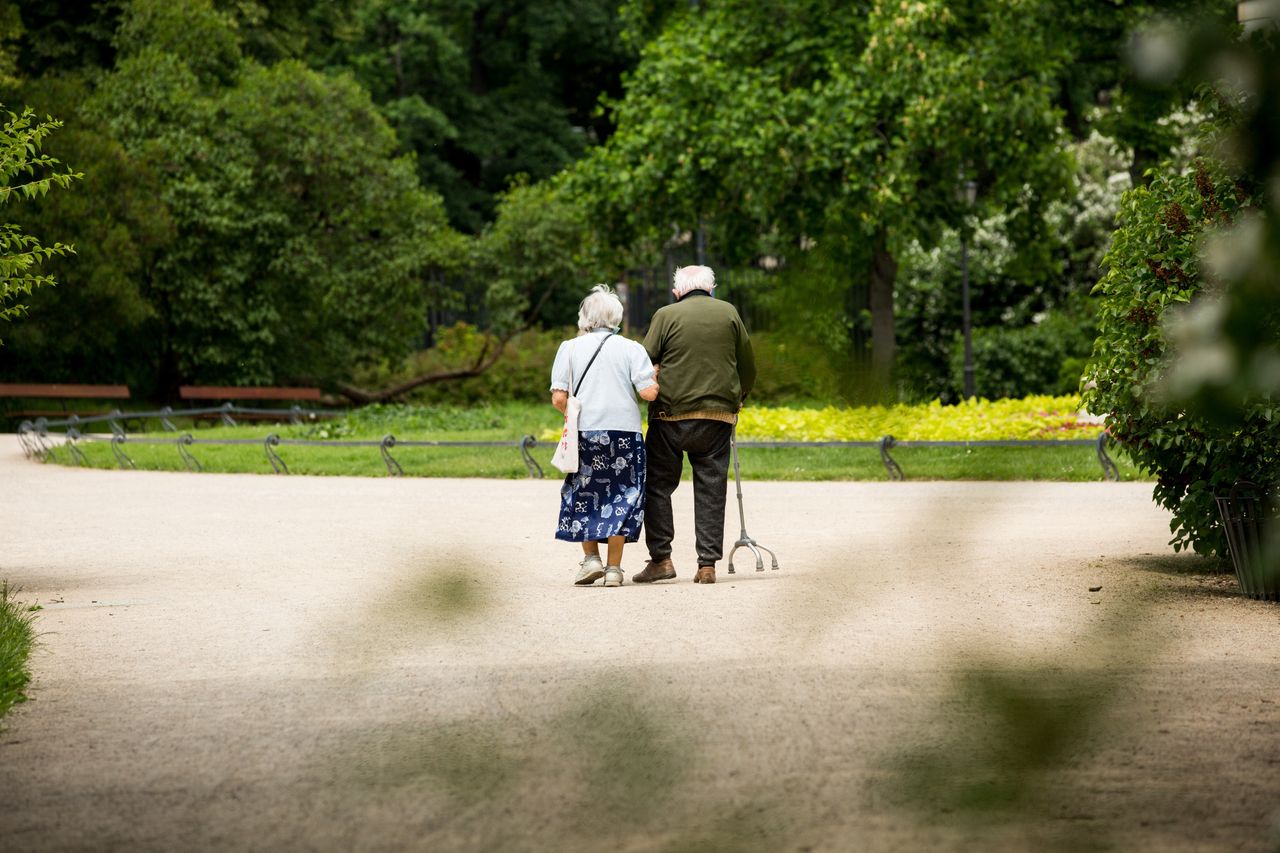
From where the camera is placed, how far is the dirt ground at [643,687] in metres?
0.94

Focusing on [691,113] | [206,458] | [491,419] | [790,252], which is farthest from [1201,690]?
[491,419]

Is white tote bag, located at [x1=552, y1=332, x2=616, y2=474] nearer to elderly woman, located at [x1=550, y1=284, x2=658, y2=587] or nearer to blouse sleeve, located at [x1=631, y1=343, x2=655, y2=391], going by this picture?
elderly woman, located at [x1=550, y1=284, x2=658, y2=587]

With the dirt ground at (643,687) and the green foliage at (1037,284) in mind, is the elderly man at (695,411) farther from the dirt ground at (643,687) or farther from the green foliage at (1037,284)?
the green foliage at (1037,284)

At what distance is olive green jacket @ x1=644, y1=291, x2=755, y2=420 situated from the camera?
8.62 meters

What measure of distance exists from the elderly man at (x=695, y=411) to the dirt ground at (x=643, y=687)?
31cm

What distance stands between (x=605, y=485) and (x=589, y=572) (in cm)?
50

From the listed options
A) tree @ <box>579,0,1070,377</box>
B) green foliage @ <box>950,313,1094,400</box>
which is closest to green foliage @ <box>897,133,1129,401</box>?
green foliage @ <box>950,313,1094,400</box>

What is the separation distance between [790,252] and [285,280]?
97.1ft

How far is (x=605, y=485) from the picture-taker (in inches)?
350

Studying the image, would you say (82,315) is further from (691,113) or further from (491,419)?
(691,113)

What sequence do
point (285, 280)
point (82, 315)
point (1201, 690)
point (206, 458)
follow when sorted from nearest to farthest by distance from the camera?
point (1201, 690)
point (206, 458)
point (82, 315)
point (285, 280)

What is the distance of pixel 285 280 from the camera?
98.0 ft

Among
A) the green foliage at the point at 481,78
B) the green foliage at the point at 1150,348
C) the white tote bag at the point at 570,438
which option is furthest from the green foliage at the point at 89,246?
the green foliage at the point at 1150,348

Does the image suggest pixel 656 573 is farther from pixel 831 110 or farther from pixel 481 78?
pixel 481 78
